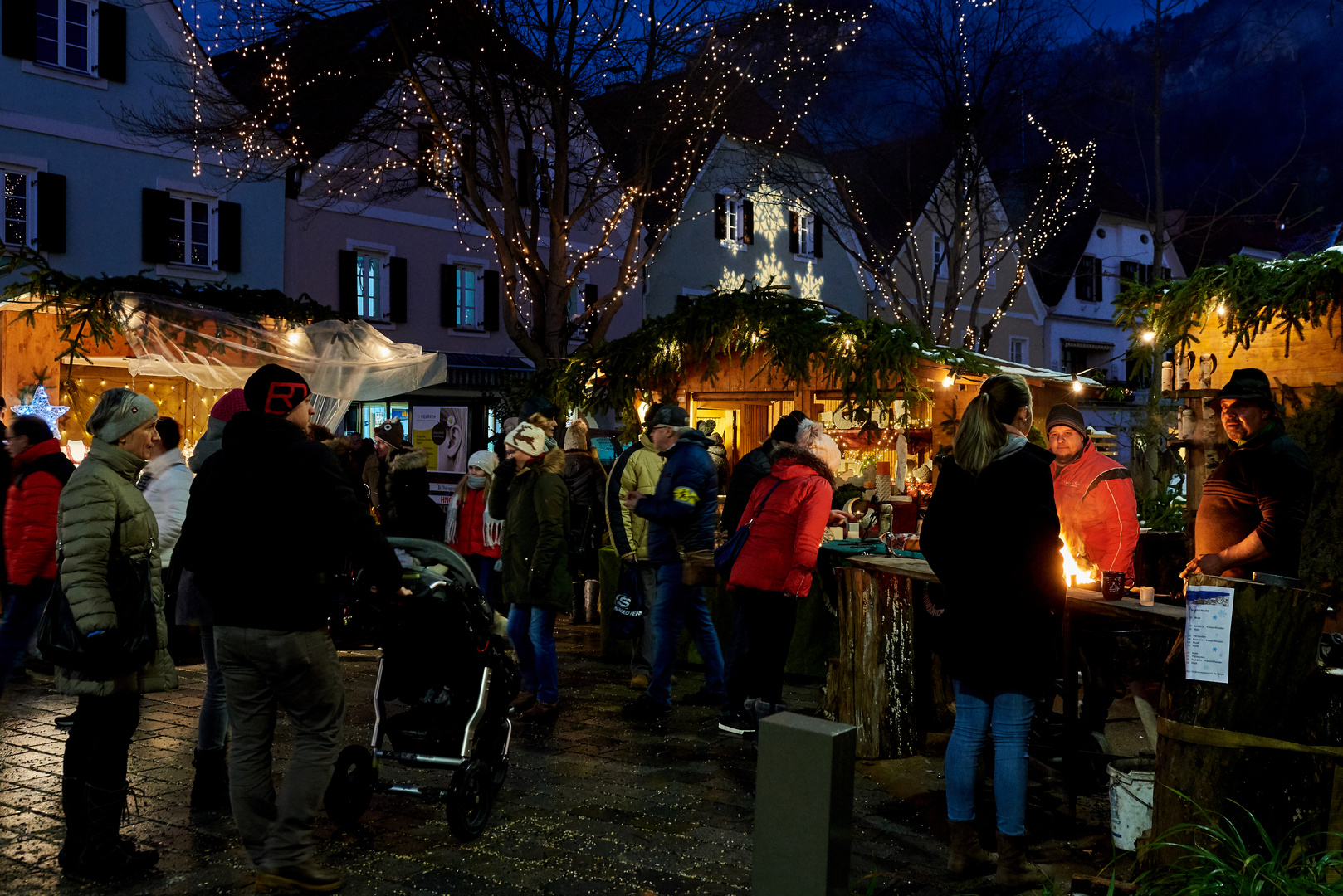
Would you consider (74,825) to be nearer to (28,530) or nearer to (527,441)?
(28,530)

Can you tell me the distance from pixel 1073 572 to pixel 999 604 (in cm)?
180

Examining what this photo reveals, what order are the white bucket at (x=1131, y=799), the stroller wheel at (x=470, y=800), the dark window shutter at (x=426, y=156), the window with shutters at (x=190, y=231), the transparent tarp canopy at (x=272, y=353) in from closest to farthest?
the white bucket at (x=1131, y=799) < the stroller wheel at (x=470, y=800) < the transparent tarp canopy at (x=272, y=353) < the dark window shutter at (x=426, y=156) < the window with shutters at (x=190, y=231)

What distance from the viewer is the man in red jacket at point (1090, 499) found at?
5.81 m

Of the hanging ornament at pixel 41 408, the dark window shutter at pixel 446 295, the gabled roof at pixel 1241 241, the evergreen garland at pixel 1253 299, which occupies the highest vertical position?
the gabled roof at pixel 1241 241

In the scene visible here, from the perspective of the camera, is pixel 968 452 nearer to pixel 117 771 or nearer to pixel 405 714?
pixel 405 714

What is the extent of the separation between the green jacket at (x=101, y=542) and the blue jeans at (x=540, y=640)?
261 centimetres

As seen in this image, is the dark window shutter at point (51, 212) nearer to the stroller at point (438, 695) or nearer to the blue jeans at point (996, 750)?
the stroller at point (438, 695)

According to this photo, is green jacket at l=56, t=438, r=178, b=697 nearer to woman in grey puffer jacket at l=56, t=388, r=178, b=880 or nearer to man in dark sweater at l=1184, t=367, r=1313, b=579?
woman in grey puffer jacket at l=56, t=388, r=178, b=880

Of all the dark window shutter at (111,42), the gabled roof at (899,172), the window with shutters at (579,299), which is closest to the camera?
the dark window shutter at (111,42)

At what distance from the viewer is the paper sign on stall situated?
383cm

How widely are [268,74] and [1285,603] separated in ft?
55.0

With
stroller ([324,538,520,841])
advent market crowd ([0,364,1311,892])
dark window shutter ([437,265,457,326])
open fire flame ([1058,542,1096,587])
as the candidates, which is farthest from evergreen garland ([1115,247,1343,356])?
dark window shutter ([437,265,457,326])

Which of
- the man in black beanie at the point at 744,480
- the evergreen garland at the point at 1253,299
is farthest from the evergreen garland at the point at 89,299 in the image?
the evergreen garland at the point at 1253,299

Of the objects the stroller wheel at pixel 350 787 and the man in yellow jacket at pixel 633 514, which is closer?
the stroller wheel at pixel 350 787
